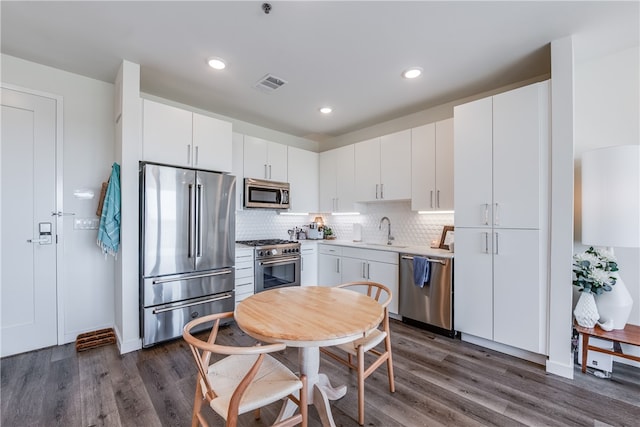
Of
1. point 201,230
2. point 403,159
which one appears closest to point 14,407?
point 201,230

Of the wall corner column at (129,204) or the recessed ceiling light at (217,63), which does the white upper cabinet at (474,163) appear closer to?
the recessed ceiling light at (217,63)

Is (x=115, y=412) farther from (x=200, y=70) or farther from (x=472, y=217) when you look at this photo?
(x=472, y=217)

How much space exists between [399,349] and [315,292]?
1.23 m

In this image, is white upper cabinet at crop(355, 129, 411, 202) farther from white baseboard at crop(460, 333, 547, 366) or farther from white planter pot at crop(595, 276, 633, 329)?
white planter pot at crop(595, 276, 633, 329)

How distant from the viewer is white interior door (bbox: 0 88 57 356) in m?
2.47

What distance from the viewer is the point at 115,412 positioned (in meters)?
1.79

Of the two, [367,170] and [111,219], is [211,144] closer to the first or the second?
[111,219]

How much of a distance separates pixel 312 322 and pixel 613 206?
2439mm

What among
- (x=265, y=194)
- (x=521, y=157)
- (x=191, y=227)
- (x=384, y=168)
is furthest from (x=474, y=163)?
(x=191, y=227)

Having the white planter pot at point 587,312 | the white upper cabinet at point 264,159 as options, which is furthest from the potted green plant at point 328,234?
the white planter pot at point 587,312

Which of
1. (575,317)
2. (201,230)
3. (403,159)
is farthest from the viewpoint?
(403,159)

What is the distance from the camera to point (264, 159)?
4.04 meters

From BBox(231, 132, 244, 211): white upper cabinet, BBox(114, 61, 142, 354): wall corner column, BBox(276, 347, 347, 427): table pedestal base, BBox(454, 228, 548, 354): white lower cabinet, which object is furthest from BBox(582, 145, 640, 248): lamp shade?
BBox(114, 61, 142, 354): wall corner column

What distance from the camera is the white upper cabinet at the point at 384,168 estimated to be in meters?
3.56
